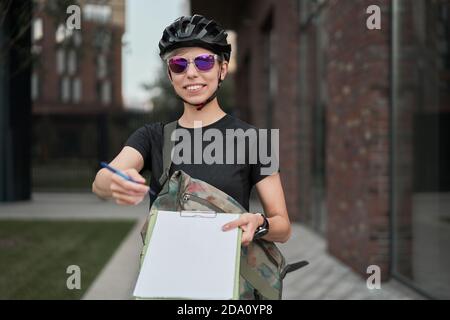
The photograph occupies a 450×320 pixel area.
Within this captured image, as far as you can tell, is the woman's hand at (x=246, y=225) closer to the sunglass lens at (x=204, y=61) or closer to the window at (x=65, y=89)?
the sunglass lens at (x=204, y=61)

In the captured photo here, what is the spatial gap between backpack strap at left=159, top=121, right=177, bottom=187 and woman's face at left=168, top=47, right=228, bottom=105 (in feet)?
0.42

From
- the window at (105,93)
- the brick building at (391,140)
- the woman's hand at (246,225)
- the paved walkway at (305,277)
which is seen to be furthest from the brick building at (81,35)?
the window at (105,93)

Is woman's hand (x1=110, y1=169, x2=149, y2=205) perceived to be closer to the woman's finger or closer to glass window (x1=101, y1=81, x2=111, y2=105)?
the woman's finger

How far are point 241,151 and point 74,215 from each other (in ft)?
Answer: 36.5

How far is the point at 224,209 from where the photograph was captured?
1968 millimetres

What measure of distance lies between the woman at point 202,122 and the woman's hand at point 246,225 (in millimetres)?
167

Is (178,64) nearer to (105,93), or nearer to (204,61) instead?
(204,61)

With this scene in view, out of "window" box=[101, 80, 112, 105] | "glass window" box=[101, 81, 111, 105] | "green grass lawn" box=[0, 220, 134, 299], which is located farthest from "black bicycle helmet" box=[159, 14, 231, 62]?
"glass window" box=[101, 81, 111, 105]

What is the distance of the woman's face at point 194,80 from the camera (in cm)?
215

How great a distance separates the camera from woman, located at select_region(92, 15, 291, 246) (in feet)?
6.94

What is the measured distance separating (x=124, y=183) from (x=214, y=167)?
0.43 m

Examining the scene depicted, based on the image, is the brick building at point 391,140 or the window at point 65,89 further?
the window at point 65,89

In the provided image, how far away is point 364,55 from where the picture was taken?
621 cm

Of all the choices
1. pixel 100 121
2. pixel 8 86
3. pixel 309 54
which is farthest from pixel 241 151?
pixel 100 121
